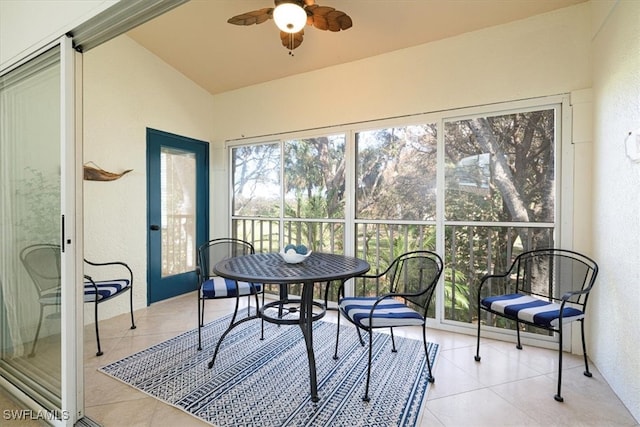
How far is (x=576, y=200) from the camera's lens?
7.93 feet

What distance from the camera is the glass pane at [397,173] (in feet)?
9.93

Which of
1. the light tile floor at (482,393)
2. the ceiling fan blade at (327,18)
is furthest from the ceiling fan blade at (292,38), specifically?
the light tile floor at (482,393)

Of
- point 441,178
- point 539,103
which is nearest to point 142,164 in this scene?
point 441,178

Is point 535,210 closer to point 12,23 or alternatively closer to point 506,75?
point 506,75

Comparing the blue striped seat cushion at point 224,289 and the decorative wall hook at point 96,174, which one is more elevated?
the decorative wall hook at point 96,174

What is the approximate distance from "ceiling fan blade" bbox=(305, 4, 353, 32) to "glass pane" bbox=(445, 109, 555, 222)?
1.30 m

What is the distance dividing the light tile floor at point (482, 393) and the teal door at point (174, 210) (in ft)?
3.69

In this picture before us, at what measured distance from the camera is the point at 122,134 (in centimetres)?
329

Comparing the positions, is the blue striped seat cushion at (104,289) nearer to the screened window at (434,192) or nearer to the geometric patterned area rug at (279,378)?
the geometric patterned area rug at (279,378)

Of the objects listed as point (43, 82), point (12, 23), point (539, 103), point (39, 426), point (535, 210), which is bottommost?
point (39, 426)

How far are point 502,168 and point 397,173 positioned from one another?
90 centimetres

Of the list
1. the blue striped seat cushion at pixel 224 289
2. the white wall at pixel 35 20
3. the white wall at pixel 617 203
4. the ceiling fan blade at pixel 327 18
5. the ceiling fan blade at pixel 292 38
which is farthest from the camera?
the blue striped seat cushion at pixel 224 289

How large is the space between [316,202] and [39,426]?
273 cm

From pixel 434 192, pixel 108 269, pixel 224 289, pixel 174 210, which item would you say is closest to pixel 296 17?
pixel 434 192
